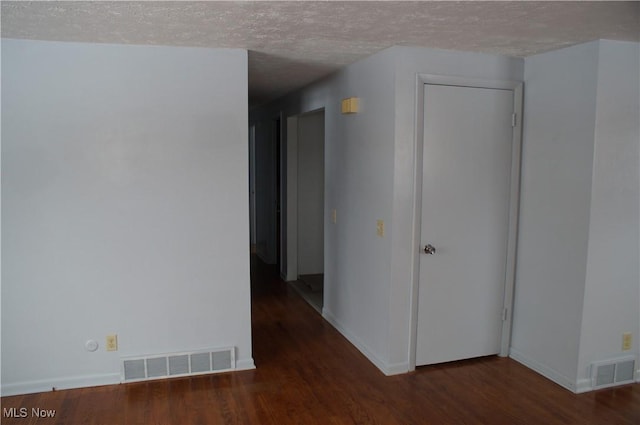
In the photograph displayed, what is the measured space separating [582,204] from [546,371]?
4.04 ft

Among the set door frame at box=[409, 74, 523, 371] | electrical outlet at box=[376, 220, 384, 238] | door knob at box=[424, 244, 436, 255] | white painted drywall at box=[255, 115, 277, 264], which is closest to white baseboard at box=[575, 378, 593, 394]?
door frame at box=[409, 74, 523, 371]

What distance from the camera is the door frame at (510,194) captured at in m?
3.38

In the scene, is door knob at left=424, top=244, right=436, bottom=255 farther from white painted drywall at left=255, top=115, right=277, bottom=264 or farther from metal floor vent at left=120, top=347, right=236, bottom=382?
white painted drywall at left=255, top=115, right=277, bottom=264

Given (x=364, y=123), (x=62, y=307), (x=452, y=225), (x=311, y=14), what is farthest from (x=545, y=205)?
(x=62, y=307)

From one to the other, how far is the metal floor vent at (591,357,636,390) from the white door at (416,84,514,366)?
73 cm

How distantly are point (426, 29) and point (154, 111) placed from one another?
1829 millimetres

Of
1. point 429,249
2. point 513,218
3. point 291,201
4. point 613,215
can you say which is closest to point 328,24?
point 429,249

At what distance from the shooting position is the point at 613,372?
3332 millimetres

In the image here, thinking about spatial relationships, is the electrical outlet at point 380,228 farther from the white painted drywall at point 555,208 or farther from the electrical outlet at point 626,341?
the electrical outlet at point 626,341

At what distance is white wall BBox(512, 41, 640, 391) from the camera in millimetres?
3119

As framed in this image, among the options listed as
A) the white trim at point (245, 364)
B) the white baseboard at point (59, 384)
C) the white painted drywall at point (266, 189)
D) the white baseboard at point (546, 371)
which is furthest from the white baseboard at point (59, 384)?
the white painted drywall at point (266, 189)

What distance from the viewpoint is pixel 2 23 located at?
262 centimetres

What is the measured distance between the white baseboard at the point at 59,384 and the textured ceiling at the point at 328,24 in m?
2.20

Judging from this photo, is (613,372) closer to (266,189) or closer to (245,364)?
(245,364)
